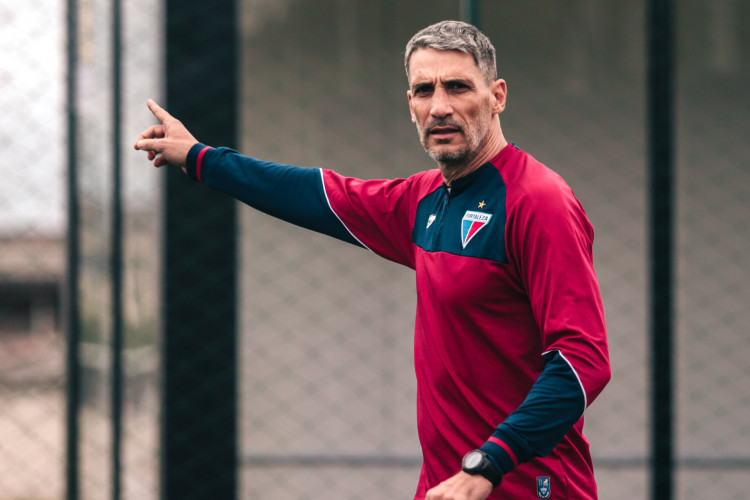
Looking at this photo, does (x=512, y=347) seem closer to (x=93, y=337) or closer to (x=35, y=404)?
(x=93, y=337)

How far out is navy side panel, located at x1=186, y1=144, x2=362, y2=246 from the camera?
165cm

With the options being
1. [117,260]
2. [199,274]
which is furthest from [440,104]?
[117,260]

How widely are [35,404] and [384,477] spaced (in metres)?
4.18

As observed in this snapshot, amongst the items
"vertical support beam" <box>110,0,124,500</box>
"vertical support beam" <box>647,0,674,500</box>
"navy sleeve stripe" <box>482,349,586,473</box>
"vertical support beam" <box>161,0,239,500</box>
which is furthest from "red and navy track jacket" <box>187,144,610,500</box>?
"vertical support beam" <box>647,0,674,500</box>

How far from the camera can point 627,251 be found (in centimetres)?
310

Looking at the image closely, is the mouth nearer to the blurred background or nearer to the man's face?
the man's face

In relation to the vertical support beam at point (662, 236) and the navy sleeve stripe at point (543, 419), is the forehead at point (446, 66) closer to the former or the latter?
the navy sleeve stripe at point (543, 419)

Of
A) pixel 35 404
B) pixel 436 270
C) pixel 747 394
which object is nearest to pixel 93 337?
pixel 436 270

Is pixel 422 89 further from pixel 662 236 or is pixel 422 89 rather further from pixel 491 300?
pixel 662 236

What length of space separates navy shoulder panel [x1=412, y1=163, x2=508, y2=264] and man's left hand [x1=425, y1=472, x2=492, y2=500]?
379 mm

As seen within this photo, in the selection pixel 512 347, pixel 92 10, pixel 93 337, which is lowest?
pixel 93 337

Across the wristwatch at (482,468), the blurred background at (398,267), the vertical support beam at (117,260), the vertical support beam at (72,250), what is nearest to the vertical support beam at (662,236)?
the blurred background at (398,267)

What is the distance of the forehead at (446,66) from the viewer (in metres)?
1.41

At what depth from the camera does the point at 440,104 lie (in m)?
1.41
